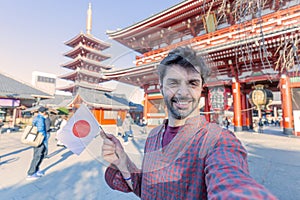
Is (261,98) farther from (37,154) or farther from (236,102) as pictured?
(37,154)

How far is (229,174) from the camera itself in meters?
0.36

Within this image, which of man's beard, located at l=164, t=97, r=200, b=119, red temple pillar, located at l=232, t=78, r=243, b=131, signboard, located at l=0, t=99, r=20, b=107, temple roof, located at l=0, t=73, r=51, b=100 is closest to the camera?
man's beard, located at l=164, t=97, r=200, b=119

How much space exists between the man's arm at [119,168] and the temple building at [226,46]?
0.25m

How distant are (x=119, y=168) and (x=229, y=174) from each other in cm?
46

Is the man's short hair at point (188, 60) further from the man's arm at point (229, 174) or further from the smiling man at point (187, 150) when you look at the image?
the man's arm at point (229, 174)

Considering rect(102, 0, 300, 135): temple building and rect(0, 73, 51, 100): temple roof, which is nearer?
rect(102, 0, 300, 135): temple building

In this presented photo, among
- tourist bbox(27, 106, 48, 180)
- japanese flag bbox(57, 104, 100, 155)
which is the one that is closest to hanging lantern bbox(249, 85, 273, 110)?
japanese flag bbox(57, 104, 100, 155)

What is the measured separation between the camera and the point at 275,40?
148 inches

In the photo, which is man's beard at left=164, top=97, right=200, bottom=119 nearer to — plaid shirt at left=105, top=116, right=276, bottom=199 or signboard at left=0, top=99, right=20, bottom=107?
plaid shirt at left=105, top=116, right=276, bottom=199

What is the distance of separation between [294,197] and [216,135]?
2224mm

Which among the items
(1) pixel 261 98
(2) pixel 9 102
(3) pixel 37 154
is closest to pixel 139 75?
(3) pixel 37 154

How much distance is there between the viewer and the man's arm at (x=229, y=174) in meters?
0.29

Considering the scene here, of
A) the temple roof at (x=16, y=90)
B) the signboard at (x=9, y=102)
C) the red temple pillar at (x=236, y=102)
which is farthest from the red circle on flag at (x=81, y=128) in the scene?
the signboard at (x=9, y=102)

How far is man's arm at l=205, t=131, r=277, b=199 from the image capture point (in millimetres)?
289
